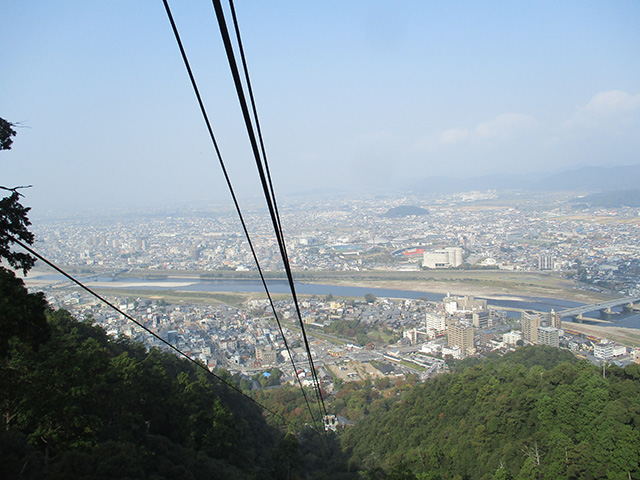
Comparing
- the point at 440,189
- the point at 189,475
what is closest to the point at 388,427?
the point at 189,475

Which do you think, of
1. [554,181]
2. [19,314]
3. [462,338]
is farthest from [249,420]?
[554,181]

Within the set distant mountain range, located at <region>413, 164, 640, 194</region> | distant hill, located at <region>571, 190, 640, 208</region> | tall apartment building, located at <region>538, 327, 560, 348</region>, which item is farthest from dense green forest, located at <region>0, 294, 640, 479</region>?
distant mountain range, located at <region>413, 164, 640, 194</region>

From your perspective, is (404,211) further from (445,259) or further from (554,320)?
(554,320)

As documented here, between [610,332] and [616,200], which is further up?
[616,200]

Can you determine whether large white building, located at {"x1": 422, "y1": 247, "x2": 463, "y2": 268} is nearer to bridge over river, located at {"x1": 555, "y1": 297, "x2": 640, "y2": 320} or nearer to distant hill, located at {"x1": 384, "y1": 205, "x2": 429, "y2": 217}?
bridge over river, located at {"x1": 555, "y1": 297, "x2": 640, "y2": 320}

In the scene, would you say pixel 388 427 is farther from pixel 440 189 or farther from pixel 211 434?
pixel 440 189

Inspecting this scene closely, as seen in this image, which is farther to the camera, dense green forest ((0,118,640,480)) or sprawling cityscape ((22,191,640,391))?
sprawling cityscape ((22,191,640,391))

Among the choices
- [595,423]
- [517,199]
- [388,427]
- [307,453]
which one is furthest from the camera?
[517,199]
